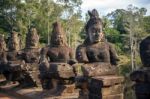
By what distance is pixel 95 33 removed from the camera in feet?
20.3

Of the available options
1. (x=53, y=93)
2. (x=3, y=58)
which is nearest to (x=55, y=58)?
(x=53, y=93)

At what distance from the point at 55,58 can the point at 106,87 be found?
8.14 ft

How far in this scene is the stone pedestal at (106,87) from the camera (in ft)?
17.9

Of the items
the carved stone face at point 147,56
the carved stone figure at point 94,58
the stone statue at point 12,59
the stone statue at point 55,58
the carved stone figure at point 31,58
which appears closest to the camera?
the carved stone face at point 147,56

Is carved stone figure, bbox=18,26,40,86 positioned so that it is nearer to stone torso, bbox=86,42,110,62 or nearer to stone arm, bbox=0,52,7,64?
stone arm, bbox=0,52,7,64

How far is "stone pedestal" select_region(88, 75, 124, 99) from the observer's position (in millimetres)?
5449

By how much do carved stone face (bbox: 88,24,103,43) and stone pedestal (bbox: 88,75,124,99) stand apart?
79 cm

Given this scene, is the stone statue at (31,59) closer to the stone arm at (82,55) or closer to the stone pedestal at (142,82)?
the stone arm at (82,55)

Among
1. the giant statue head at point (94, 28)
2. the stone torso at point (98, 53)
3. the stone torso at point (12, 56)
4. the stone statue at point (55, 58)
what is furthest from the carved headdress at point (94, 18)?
the stone torso at point (12, 56)

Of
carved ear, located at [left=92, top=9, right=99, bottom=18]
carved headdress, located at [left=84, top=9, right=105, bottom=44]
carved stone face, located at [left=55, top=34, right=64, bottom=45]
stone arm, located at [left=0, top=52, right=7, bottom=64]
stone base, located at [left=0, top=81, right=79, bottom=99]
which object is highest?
carved ear, located at [left=92, top=9, right=99, bottom=18]

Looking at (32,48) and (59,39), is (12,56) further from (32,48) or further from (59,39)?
(59,39)

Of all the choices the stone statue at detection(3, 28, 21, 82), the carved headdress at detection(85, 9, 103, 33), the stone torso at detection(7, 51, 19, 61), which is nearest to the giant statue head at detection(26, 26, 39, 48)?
the stone statue at detection(3, 28, 21, 82)

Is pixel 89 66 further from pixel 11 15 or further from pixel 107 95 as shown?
pixel 11 15

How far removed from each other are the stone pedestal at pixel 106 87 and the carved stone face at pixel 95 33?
789 millimetres
